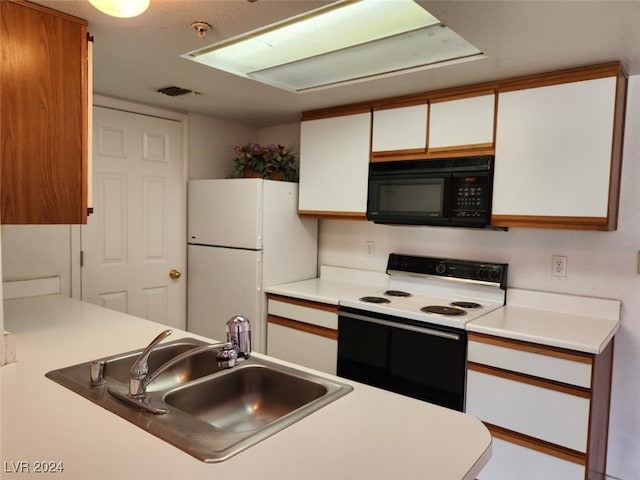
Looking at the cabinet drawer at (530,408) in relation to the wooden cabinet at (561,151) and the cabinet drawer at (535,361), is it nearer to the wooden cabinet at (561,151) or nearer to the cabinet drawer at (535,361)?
the cabinet drawer at (535,361)

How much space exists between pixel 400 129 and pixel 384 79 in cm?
40

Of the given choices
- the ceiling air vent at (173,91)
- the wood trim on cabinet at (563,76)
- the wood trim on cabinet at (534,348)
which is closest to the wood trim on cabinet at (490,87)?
the wood trim on cabinet at (563,76)

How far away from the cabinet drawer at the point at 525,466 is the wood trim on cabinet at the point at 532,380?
12.1 inches

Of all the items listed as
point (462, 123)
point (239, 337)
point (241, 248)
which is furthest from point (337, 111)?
point (239, 337)

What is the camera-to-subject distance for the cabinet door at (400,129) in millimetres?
2617

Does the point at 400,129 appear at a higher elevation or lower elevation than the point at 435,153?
higher

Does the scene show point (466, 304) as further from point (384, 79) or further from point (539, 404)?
point (384, 79)

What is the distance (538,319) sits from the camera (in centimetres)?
227

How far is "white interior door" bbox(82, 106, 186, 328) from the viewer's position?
115 inches

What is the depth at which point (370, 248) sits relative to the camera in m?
3.23

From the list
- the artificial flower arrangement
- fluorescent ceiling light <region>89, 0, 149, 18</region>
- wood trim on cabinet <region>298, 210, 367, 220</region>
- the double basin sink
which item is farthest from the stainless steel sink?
the artificial flower arrangement

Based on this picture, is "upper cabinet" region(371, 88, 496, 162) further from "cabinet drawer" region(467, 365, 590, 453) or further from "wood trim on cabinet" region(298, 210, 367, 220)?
"cabinet drawer" region(467, 365, 590, 453)

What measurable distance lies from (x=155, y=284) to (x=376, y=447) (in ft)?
8.48

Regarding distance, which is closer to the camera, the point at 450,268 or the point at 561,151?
the point at 561,151
